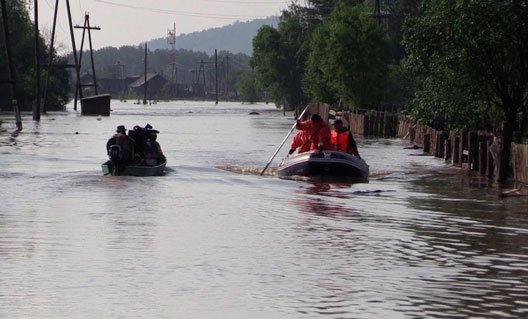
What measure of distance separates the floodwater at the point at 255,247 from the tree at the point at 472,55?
7.51ft

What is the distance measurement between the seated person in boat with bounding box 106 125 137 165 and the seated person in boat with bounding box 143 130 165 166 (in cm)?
80

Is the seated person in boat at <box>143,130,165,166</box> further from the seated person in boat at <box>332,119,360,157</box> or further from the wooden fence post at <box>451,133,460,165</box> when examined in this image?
the wooden fence post at <box>451,133,460,165</box>

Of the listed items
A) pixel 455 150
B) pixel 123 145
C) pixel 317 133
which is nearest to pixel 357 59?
pixel 455 150

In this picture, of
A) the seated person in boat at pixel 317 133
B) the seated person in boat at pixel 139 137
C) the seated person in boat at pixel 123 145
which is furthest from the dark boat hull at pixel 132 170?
the seated person in boat at pixel 317 133

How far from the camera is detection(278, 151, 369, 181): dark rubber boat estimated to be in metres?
32.8

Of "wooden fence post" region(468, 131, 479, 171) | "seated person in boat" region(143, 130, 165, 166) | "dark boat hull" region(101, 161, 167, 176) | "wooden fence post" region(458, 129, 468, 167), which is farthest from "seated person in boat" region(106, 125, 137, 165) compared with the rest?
"wooden fence post" region(458, 129, 468, 167)

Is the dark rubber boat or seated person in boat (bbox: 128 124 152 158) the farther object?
seated person in boat (bbox: 128 124 152 158)

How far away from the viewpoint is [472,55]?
3322cm

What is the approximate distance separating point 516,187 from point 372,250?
1227 centimetres

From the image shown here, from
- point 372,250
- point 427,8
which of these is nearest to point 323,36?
point 427,8

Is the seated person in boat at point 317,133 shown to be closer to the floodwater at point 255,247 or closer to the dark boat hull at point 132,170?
the floodwater at point 255,247

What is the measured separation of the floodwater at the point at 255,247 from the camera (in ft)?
45.4

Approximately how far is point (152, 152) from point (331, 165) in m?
5.25

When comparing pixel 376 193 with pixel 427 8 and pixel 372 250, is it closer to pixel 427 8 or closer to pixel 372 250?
pixel 427 8
